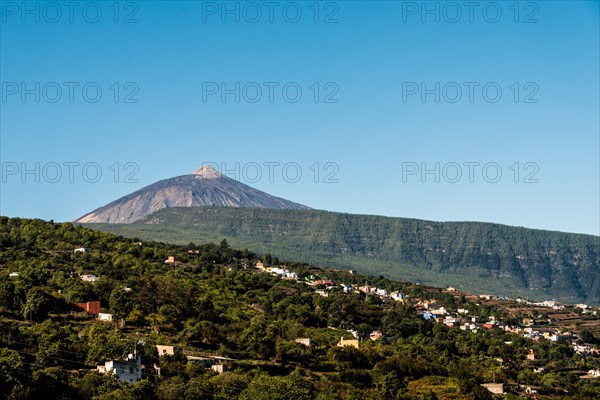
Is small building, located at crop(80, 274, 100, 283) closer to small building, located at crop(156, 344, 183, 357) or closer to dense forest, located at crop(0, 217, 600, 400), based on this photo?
dense forest, located at crop(0, 217, 600, 400)

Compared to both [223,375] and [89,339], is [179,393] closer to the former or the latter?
[223,375]

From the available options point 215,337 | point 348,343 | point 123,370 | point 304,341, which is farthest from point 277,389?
point 348,343

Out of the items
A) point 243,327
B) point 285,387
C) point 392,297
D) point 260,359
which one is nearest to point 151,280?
point 243,327

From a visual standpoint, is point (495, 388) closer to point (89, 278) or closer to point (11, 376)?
point (89, 278)

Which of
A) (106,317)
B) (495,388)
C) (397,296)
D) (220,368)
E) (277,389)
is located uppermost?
(397,296)

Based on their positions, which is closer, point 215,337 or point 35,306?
point 35,306

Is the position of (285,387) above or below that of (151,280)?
below
